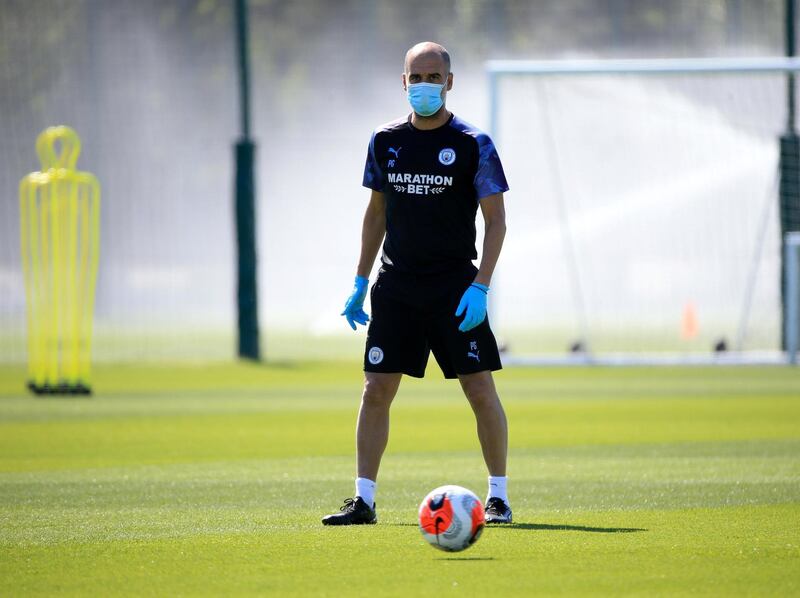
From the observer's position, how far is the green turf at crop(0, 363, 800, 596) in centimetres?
586

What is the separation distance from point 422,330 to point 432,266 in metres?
0.31

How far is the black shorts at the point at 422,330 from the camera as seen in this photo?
288 inches

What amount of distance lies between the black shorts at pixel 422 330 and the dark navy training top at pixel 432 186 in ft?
0.25

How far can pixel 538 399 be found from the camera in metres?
16.2

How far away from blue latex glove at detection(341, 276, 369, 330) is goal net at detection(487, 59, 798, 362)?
→ 11.6 meters

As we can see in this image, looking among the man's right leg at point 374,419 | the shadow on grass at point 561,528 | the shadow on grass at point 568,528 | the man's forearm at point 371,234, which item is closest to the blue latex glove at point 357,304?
the man's forearm at point 371,234

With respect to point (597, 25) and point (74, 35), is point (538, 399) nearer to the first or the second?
point (597, 25)

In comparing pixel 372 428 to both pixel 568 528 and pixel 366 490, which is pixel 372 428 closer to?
pixel 366 490

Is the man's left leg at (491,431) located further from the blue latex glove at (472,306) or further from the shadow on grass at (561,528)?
the blue latex glove at (472,306)

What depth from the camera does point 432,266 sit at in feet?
24.2

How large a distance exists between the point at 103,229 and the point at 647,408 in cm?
1561

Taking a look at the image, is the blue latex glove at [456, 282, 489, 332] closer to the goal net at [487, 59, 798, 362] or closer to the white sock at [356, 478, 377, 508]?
the white sock at [356, 478, 377, 508]

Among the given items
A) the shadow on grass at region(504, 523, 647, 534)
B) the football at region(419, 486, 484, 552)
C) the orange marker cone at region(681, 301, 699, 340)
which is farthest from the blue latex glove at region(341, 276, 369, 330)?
the orange marker cone at region(681, 301, 699, 340)

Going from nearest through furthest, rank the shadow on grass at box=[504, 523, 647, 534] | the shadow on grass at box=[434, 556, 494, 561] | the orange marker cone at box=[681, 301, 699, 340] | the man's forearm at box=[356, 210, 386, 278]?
1. the shadow on grass at box=[434, 556, 494, 561]
2. the shadow on grass at box=[504, 523, 647, 534]
3. the man's forearm at box=[356, 210, 386, 278]
4. the orange marker cone at box=[681, 301, 699, 340]
